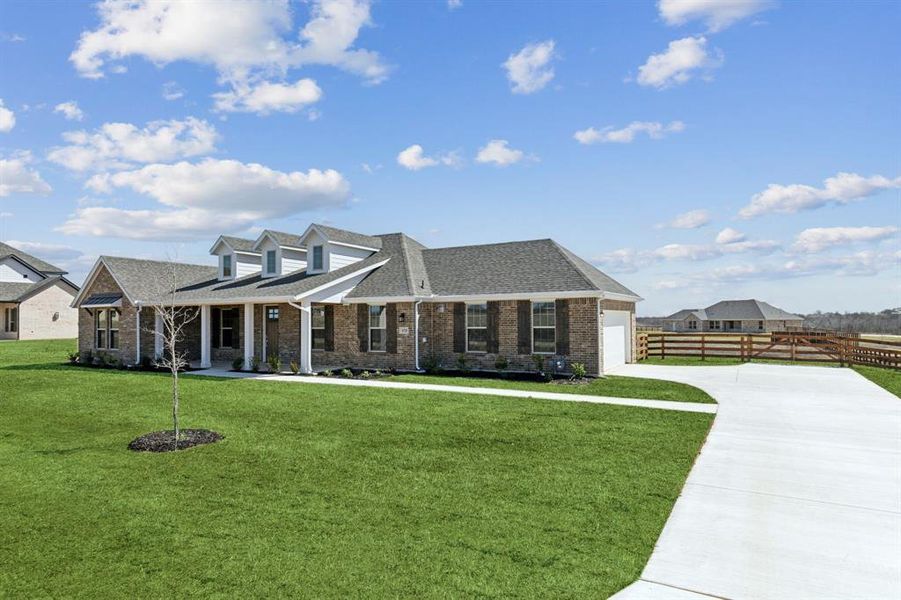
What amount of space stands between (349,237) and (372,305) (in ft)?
14.7

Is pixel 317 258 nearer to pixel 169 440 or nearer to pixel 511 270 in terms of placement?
pixel 511 270

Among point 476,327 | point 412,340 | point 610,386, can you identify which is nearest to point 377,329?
point 412,340

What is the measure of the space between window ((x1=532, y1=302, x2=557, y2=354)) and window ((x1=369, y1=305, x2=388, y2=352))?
5.65 m

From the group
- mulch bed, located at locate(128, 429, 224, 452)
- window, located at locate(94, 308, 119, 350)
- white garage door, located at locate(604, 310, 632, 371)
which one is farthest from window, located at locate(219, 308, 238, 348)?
white garage door, located at locate(604, 310, 632, 371)

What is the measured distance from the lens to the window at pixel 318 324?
856 inches

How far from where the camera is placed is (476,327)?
65.8ft

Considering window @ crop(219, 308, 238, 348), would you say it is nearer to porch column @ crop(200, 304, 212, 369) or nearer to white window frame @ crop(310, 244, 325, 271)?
porch column @ crop(200, 304, 212, 369)

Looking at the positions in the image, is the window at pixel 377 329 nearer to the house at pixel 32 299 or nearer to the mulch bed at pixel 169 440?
the mulch bed at pixel 169 440

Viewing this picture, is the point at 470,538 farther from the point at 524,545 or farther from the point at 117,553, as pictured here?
the point at 117,553

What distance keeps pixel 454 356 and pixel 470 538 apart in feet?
48.1

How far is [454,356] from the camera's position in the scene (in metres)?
20.1

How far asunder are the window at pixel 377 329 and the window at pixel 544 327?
5.65 meters

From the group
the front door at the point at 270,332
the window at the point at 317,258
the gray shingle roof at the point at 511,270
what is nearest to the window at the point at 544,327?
the gray shingle roof at the point at 511,270

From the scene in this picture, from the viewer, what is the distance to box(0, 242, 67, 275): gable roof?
4133cm
